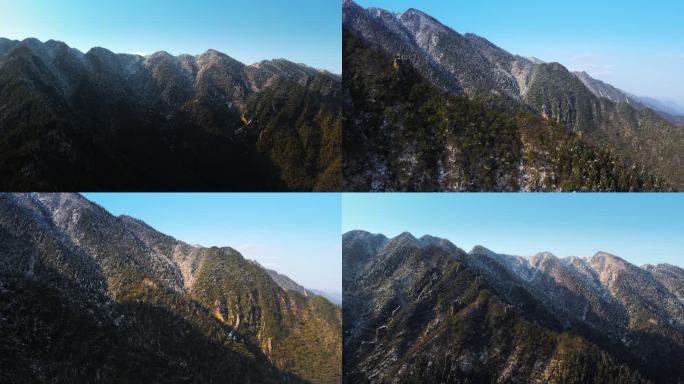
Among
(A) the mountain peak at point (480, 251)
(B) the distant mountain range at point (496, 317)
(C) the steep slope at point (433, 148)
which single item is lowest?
(B) the distant mountain range at point (496, 317)

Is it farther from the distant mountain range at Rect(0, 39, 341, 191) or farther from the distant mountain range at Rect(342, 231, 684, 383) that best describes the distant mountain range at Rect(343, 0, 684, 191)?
the distant mountain range at Rect(342, 231, 684, 383)

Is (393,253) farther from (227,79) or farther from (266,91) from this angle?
(227,79)

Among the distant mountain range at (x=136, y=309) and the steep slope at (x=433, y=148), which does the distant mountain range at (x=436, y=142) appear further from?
the distant mountain range at (x=136, y=309)

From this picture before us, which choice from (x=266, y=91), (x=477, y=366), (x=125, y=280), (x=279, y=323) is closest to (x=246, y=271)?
(x=279, y=323)

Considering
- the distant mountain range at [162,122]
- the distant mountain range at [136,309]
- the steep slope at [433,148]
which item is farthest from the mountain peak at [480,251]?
the distant mountain range at [162,122]

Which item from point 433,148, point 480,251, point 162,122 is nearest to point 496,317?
point 480,251

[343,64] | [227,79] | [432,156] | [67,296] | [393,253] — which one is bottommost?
[393,253]
